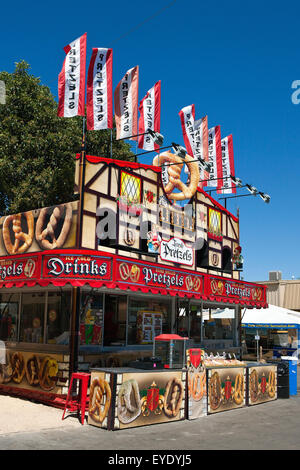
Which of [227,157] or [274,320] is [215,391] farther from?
[274,320]

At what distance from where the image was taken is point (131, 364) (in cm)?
1157

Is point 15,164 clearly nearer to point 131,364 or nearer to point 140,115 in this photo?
point 140,115

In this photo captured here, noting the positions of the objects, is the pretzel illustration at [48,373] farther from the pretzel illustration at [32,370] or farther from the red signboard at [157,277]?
the red signboard at [157,277]

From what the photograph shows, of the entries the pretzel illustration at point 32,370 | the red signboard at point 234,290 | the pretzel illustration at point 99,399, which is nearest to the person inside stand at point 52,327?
the pretzel illustration at point 32,370

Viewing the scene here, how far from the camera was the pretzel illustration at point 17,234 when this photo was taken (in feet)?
46.9

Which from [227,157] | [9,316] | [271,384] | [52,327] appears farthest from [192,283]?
[227,157]

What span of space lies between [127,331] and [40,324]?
2.60 metres

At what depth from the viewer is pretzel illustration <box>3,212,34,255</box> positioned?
1431cm

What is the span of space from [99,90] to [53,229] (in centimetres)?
490

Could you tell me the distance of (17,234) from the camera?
14711 mm

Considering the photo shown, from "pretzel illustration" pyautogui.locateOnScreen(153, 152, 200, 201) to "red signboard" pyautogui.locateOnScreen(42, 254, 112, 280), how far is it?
18.8 feet

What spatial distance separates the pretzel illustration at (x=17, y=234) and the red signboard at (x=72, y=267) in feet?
9.17

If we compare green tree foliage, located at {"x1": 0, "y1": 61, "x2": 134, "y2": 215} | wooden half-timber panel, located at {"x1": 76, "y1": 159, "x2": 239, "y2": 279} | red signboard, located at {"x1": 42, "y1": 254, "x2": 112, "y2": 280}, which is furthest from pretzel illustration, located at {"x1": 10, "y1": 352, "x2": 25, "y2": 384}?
green tree foliage, located at {"x1": 0, "y1": 61, "x2": 134, "y2": 215}
